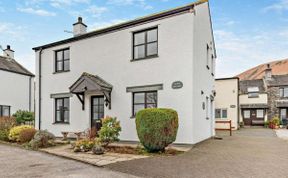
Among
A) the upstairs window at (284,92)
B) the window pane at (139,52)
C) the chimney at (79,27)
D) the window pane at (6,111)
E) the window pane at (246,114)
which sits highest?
the chimney at (79,27)

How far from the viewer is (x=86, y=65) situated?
13773 mm

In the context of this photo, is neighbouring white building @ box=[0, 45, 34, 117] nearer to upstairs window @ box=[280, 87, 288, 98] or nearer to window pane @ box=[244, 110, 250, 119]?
window pane @ box=[244, 110, 250, 119]

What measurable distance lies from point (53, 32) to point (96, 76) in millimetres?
4998

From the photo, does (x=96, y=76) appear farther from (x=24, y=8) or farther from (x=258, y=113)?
(x=258, y=113)

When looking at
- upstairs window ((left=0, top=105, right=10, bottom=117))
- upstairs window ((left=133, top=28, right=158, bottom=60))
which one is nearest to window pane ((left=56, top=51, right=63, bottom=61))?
upstairs window ((left=133, top=28, right=158, bottom=60))

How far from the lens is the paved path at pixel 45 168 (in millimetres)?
6062

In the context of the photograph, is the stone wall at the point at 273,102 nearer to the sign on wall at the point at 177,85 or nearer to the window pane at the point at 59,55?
the sign on wall at the point at 177,85

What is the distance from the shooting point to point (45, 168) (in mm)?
6812

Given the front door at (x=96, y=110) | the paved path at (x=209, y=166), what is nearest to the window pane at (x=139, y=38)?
the front door at (x=96, y=110)

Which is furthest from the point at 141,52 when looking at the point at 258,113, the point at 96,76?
the point at 258,113

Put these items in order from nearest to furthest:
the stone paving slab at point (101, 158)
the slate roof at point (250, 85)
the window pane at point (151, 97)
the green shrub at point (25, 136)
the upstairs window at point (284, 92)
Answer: the stone paving slab at point (101, 158) → the window pane at point (151, 97) → the green shrub at point (25, 136) → the upstairs window at point (284, 92) → the slate roof at point (250, 85)

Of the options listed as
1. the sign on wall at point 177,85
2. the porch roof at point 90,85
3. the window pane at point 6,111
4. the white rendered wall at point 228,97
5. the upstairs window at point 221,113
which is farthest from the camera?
the upstairs window at point 221,113

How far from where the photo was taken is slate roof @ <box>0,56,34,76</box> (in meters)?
23.4

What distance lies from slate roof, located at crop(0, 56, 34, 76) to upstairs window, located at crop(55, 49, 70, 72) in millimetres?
11204
